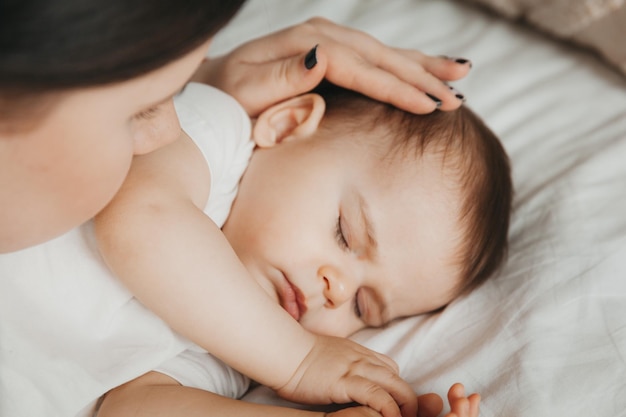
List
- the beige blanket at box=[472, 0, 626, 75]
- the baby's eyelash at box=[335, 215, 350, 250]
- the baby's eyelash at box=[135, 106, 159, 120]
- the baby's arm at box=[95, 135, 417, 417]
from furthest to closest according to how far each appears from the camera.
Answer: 1. the beige blanket at box=[472, 0, 626, 75]
2. the baby's eyelash at box=[335, 215, 350, 250]
3. the baby's arm at box=[95, 135, 417, 417]
4. the baby's eyelash at box=[135, 106, 159, 120]

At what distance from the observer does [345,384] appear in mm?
934

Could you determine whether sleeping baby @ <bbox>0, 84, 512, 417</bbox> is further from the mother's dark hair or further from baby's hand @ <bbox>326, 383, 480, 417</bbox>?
the mother's dark hair

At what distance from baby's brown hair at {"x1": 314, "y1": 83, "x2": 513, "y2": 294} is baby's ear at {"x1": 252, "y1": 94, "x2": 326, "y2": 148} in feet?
0.11

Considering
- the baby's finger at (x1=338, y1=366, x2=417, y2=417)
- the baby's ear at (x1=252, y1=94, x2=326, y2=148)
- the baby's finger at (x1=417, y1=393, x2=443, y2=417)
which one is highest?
the baby's ear at (x1=252, y1=94, x2=326, y2=148)

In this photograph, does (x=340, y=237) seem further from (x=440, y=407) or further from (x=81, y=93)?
(x=81, y=93)

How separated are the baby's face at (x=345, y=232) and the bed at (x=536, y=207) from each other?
0.07 metres

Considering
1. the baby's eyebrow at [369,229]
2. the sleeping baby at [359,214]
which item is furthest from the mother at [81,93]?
the baby's eyebrow at [369,229]

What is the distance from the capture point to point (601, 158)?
1.25 metres

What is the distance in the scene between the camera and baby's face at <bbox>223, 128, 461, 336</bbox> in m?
1.03

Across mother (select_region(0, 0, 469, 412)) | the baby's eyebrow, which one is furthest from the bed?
mother (select_region(0, 0, 469, 412))

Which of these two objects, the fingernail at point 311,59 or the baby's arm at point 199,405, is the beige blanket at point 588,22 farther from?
the baby's arm at point 199,405

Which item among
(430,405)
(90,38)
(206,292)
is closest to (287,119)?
(206,292)

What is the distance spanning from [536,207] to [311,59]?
0.46 m

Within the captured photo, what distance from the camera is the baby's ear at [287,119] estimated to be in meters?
1.13
